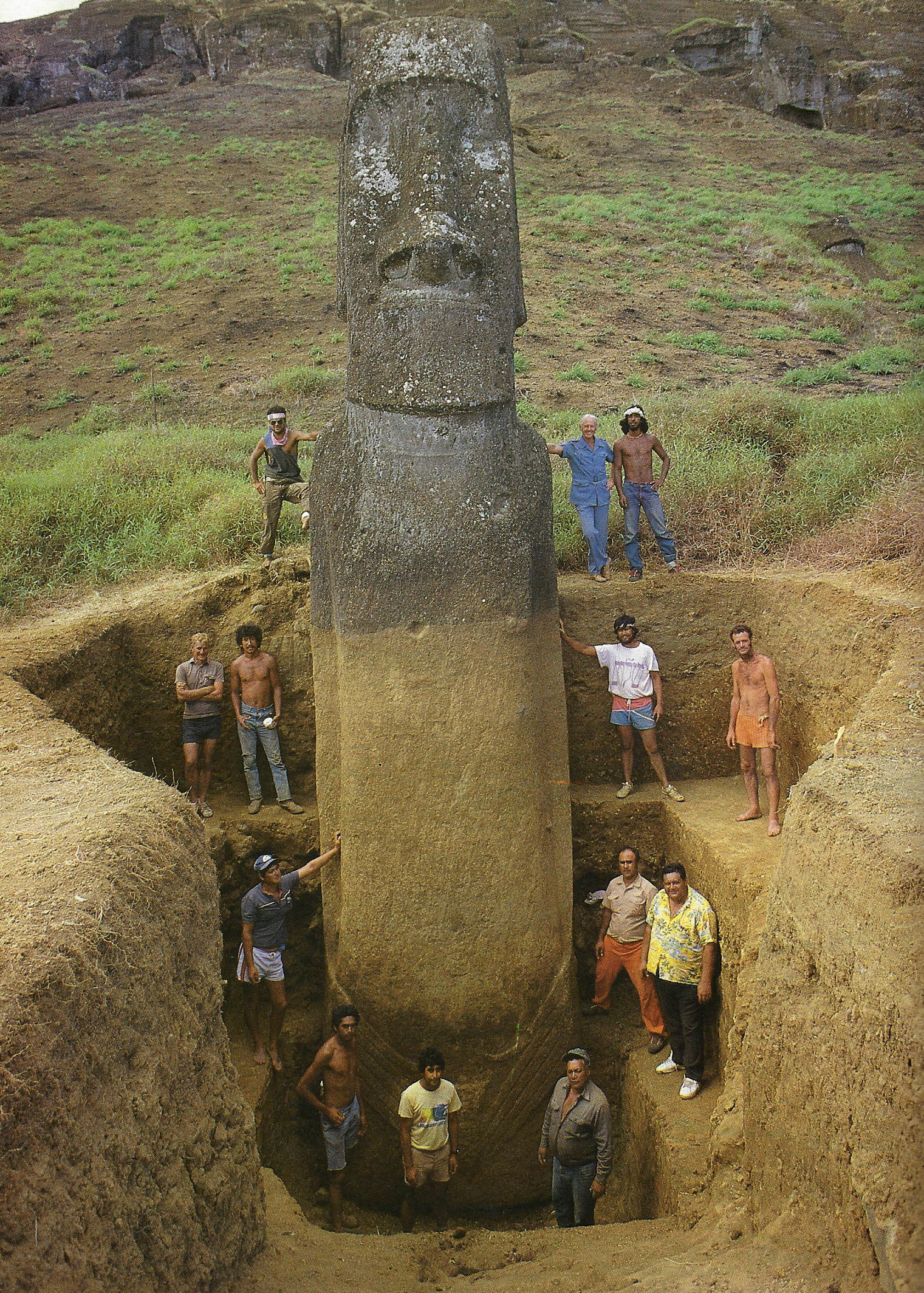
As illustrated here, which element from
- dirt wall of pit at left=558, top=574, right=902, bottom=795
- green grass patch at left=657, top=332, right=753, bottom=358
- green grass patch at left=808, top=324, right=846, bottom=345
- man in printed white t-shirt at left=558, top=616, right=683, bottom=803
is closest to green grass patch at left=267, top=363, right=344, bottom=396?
green grass patch at left=657, top=332, right=753, bottom=358

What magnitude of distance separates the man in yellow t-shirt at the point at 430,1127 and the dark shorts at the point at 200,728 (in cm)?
242

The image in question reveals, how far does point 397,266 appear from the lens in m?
5.59

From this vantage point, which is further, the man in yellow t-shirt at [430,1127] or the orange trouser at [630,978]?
the orange trouser at [630,978]

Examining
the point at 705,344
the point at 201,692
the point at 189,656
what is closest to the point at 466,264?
the point at 201,692

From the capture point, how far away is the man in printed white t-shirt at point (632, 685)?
7004 mm

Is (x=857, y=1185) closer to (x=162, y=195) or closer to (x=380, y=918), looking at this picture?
(x=380, y=918)

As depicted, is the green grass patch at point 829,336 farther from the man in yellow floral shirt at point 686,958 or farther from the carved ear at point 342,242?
the man in yellow floral shirt at point 686,958

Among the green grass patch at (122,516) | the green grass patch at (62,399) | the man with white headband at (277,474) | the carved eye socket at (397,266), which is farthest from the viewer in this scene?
the green grass patch at (62,399)

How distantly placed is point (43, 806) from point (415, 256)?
122 inches

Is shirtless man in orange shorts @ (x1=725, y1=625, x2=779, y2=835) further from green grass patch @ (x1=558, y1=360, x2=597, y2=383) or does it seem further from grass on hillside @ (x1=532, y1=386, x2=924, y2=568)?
green grass patch @ (x1=558, y1=360, x2=597, y2=383)

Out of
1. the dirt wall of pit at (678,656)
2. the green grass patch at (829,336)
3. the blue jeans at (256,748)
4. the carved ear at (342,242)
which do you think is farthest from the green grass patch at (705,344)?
the blue jeans at (256,748)

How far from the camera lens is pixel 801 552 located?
8.45 meters

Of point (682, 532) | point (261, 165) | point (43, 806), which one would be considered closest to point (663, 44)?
point (261, 165)

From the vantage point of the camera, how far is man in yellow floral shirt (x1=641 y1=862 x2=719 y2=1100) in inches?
231
